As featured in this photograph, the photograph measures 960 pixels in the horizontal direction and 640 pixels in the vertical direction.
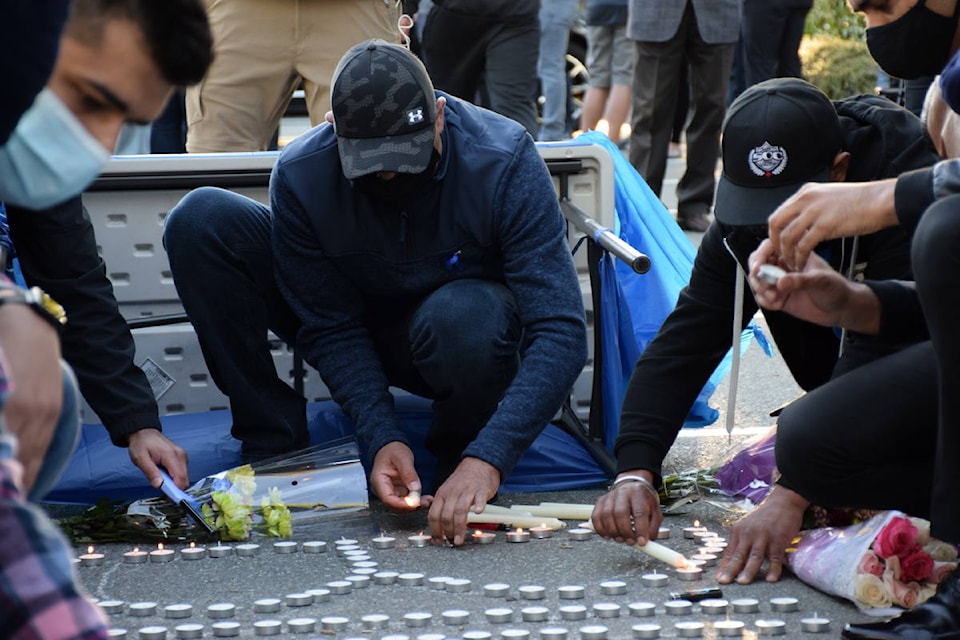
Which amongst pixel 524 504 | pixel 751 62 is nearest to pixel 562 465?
pixel 524 504

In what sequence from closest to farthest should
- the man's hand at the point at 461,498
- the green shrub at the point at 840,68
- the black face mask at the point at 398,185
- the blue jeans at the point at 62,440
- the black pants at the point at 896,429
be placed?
the blue jeans at the point at 62,440
the black pants at the point at 896,429
the man's hand at the point at 461,498
the black face mask at the point at 398,185
the green shrub at the point at 840,68

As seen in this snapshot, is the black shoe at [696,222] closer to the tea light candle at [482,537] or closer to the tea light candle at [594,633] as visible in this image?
the tea light candle at [482,537]

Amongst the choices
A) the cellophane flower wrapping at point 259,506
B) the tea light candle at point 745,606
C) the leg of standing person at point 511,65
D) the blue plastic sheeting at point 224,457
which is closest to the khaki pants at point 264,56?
the blue plastic sheeting at point 224,457

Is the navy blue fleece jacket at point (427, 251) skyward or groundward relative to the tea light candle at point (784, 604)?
skyward

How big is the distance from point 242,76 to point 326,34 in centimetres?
30

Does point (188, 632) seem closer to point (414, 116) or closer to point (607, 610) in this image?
point (607, 610)

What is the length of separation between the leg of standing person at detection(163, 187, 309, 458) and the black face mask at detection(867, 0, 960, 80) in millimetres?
1576

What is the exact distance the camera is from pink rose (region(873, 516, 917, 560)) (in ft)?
9.05

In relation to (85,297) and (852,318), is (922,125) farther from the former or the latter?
(85,297)

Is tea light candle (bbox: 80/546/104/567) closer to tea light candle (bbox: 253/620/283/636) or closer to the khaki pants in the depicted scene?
tea light candle (bbox: 253/620/283/636)

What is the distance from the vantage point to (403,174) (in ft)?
11.3

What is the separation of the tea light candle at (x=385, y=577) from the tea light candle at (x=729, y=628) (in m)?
0.70

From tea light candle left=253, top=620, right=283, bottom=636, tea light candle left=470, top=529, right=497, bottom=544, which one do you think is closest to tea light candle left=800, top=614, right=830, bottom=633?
tea light candle left=470, top=529, right=497, bottom=544

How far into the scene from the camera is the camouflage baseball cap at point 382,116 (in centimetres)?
334
